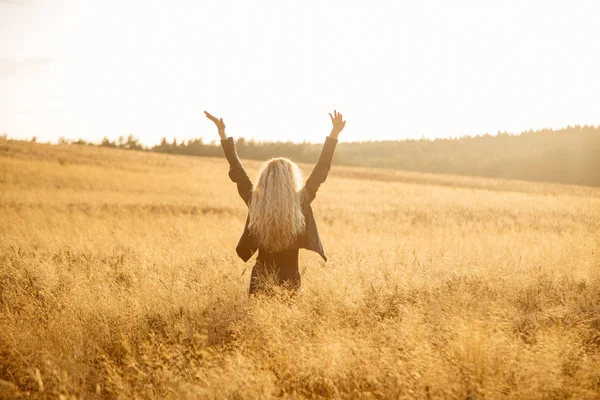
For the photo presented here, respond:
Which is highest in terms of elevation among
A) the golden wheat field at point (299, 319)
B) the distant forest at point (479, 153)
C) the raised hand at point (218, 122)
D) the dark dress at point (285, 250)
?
the distant forest at point (479, 153)

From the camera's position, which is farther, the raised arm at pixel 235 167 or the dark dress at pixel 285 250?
the raised arm at pixel 235 167

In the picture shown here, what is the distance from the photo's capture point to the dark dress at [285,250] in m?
4.63

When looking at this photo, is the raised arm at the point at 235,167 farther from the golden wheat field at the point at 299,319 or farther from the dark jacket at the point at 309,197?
the golden wheat field at the point at 299,319

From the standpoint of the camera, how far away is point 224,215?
14078 mm

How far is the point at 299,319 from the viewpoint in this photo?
4.40 metres

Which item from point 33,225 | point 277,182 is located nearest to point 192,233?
point 33,225

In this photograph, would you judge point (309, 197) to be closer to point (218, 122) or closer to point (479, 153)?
point (218, 122)

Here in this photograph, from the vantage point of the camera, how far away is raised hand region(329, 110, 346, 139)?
188 inches

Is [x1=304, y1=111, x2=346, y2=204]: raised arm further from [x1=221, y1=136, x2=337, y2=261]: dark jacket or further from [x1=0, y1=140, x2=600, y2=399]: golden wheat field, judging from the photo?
[x1=0, y1=140, x2=600, y2=399]: golden wheat field

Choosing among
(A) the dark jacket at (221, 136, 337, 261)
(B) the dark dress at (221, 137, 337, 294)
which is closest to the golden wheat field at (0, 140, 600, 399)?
(B) the dark dress at (221, 137, 337, 294)

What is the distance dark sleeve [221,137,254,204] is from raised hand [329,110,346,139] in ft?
3.56

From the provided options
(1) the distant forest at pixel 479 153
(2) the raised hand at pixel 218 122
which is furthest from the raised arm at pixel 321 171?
(1) the distant forest at pixel 479 153

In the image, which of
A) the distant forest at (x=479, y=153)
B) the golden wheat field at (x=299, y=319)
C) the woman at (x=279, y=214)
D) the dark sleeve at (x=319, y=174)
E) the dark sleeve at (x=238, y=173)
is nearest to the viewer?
the golden wheat field at (x=299, y=319)

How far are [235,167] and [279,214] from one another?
83cm
